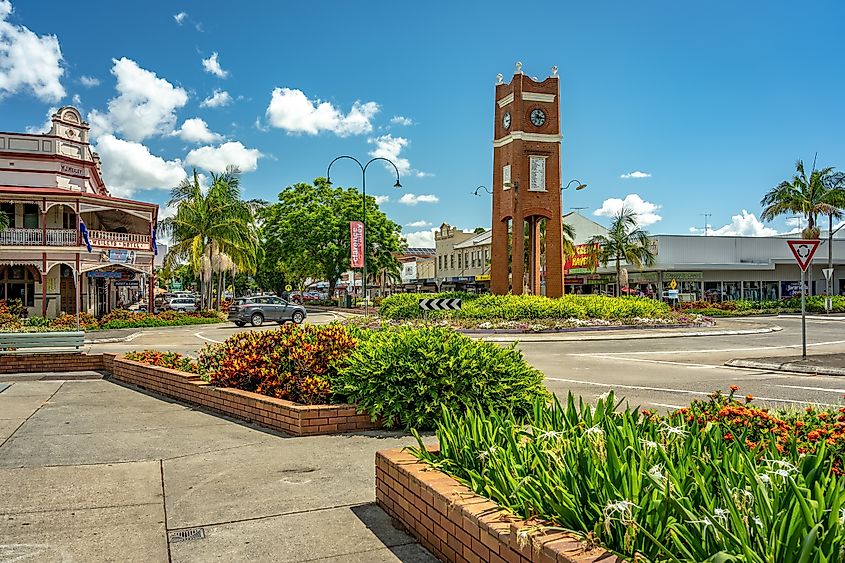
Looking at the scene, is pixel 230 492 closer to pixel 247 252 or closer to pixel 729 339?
pixel 729 339

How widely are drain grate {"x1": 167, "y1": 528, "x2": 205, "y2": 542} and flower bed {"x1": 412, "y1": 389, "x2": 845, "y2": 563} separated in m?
1.63

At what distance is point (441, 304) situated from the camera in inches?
1191

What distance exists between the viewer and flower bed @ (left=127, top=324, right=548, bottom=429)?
750 cm

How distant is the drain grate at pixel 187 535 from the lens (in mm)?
4925

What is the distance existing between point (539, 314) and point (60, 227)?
26.2 m

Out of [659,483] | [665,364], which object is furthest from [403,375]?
[665,364]

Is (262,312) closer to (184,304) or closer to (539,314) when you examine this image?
(539,314)

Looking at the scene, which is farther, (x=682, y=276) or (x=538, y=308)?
(x=682, y=276)

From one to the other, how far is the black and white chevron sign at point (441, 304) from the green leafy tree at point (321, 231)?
25.7m

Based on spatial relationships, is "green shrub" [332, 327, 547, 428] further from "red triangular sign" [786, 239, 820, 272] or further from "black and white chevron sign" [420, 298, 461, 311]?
"black and white chevron sign" [420, 298, 461, 311]

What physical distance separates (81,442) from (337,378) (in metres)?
2.99

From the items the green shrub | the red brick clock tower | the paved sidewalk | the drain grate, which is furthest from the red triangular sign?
the red brick clock tower

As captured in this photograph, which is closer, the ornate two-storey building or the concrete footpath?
the concrete footpath

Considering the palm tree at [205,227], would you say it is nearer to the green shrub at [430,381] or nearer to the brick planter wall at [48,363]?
the brick planter wall at [48,363]
